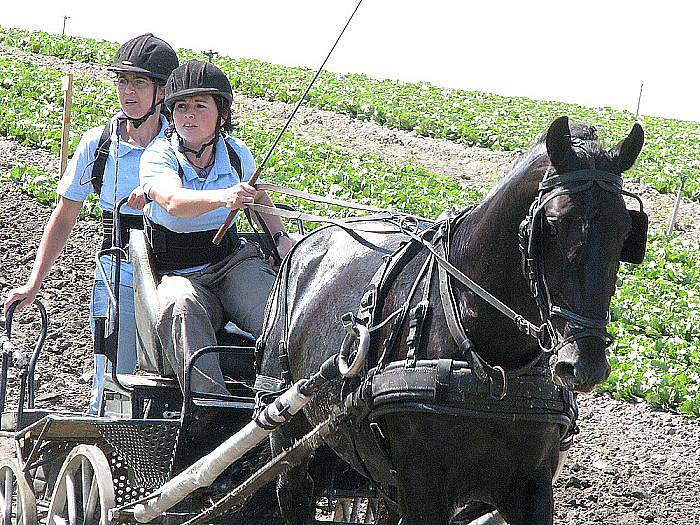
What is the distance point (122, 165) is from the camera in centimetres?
526

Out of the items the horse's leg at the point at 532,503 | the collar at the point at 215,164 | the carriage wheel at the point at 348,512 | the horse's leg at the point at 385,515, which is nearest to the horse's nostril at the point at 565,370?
the horse's leg at the point at 532,503

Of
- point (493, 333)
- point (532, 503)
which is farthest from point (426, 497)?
point (493, 333)

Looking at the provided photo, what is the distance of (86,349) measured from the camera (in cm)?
896

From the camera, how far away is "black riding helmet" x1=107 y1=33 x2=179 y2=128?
16.8 feet

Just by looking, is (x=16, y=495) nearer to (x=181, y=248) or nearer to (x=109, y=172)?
(x=181, y=248)

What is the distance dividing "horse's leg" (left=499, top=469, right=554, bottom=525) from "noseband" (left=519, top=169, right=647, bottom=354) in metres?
0.59

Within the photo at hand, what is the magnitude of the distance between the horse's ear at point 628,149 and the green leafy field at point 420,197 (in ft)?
18.5

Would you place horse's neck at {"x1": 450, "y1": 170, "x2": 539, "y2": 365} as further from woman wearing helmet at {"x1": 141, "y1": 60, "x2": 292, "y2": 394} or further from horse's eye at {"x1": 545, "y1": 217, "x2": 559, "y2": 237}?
woman wearing helmet at {"x1": 141, "y1": 60, "x2": 292, "y2": 394}

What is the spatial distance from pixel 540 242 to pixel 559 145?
0.82 feet

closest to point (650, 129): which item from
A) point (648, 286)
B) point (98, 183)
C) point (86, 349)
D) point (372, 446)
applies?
point (648, 286)

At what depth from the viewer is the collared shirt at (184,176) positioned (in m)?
4.32

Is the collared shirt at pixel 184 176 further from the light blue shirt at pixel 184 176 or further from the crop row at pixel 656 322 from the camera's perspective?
the crop row at pixel 656 322

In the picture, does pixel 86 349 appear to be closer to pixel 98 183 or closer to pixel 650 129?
pixel 98 183

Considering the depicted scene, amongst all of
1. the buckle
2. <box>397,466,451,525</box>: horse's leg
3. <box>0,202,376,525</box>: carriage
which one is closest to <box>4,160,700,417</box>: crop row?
<box>0,202,376,525</box>: carriage
